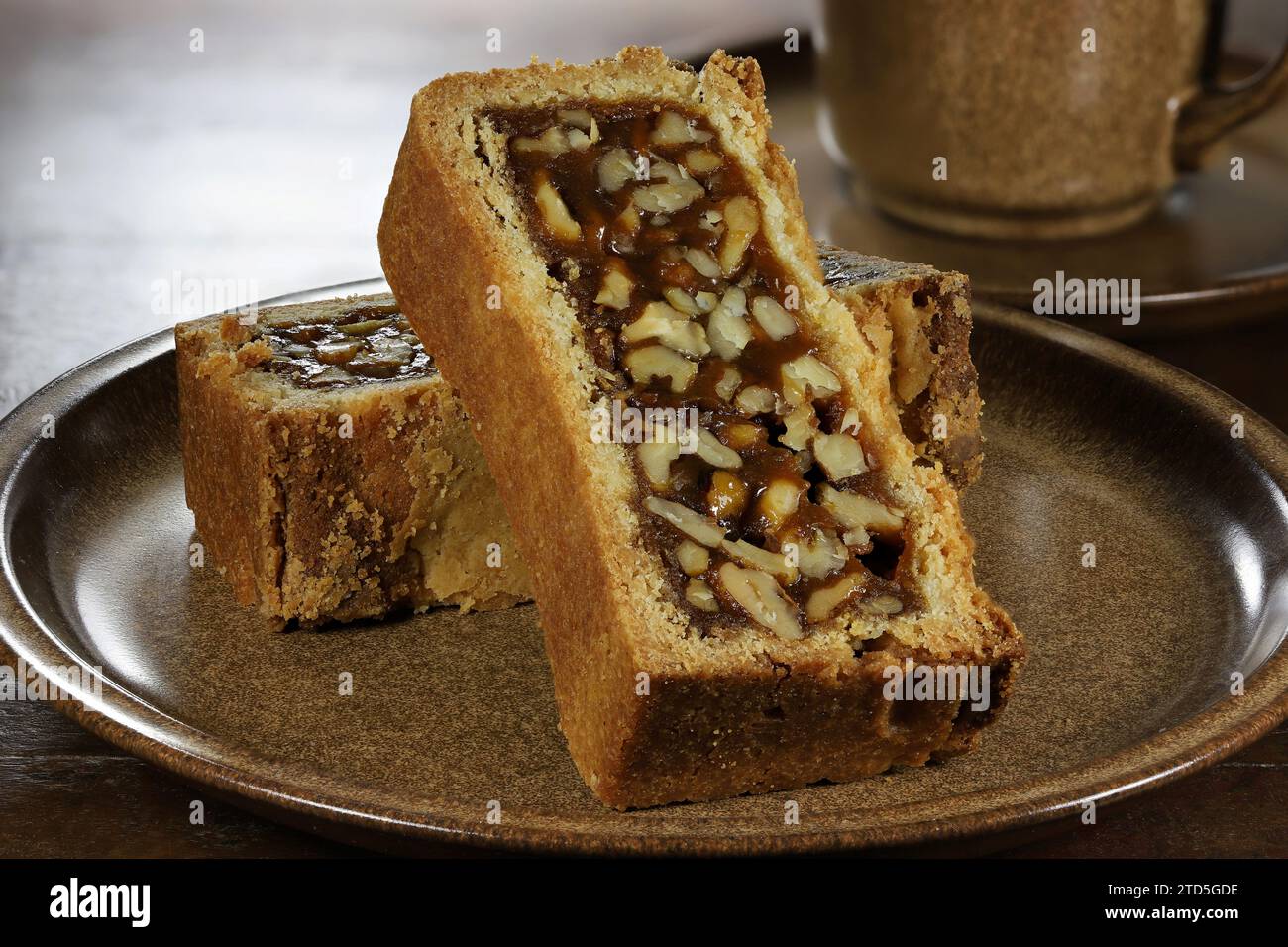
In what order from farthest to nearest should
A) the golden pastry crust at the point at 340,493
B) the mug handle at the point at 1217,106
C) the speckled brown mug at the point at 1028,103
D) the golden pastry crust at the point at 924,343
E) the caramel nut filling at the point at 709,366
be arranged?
the mug handle at the point at 1217,106
the speckled brown mug at the point at 1028,103
the golden pastry crust at the point at 924,343
the golden pastry crust at the point at 340,493
the caramel nut filling at the point at 709,366

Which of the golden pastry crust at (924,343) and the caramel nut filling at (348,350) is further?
the golden pastry crust at (924,343)

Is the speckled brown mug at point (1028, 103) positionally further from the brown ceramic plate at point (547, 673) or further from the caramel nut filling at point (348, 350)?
the caramel nut filling at point (348, 350)

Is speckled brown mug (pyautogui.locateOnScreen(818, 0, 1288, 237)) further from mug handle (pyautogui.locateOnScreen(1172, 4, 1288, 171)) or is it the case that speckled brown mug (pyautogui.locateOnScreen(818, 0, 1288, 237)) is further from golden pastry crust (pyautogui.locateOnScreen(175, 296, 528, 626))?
golden pastry crust (pyautogui.locateOnScreen(175, 296, 528, 626))

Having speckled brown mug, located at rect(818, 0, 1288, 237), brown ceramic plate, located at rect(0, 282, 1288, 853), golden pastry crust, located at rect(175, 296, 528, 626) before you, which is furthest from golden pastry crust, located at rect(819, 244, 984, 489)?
speckled brown mug, located at rect(818, 0, 1288, 237)

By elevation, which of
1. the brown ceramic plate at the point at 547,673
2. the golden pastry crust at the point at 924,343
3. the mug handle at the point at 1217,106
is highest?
the mug handle at the point at 1217,106

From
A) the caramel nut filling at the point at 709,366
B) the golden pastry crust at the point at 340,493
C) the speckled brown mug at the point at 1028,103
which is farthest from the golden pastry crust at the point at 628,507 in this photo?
the speckled brown mug at the point at 1028,103

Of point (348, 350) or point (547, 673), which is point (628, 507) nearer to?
point (547, 673)

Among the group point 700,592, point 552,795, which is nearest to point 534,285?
point 700,592

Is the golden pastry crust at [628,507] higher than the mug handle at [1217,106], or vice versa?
the mug handle at [1217,106]
